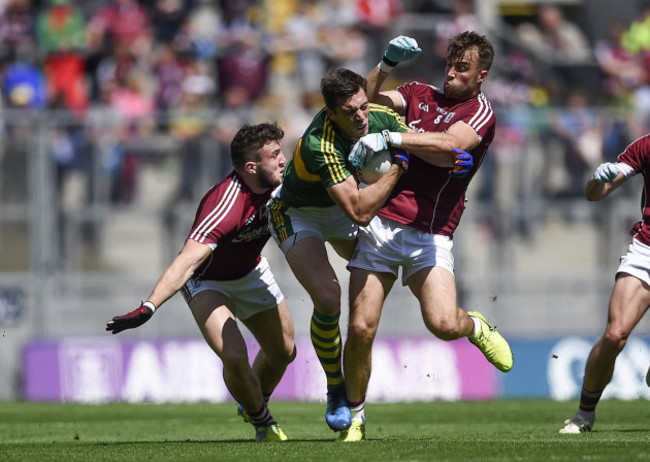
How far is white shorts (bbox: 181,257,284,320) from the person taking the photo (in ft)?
33.5

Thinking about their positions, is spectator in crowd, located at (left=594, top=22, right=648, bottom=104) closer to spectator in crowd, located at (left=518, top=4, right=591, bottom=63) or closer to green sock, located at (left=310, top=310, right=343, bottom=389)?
spectator in crowd, located at (left=518, top=4, right=591, bottom=63)

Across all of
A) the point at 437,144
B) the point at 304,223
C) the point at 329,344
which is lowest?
the point at 329,344

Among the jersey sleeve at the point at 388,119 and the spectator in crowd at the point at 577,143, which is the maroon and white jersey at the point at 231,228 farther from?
the spectator in crowd at the point at 577,143

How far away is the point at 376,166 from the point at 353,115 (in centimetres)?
42

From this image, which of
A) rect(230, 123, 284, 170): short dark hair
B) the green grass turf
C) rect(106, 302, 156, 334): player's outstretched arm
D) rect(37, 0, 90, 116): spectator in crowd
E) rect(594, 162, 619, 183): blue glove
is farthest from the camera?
rect(37, 0, 90, 116): spectator in crowd

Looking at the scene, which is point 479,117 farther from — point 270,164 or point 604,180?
point 270,164

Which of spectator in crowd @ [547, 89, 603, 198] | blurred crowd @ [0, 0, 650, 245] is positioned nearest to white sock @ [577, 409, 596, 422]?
blurred crowd @ [0, 0, 650, 245]

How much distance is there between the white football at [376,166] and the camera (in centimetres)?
919

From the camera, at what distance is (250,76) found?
18.8m

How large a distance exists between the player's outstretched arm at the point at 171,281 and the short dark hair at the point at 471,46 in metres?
2.36

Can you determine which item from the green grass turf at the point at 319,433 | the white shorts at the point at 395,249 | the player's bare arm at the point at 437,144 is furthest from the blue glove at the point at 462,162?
the green grass turf at the point at 319,433

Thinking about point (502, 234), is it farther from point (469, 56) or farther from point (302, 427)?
point (469, 56)

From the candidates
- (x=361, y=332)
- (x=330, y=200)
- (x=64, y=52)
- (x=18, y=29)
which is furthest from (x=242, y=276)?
(x=18, y=29)

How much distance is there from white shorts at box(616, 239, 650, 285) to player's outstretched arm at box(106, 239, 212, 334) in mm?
3326
